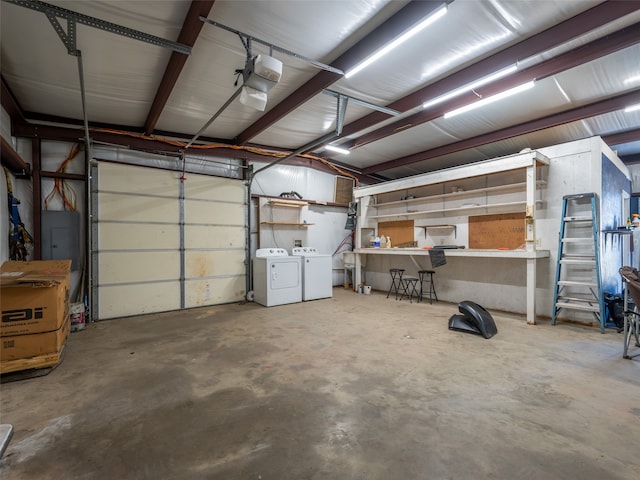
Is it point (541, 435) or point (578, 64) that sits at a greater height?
point (578, 64)

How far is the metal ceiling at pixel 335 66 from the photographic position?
2.62 m

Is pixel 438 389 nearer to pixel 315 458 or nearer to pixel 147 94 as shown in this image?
pixel 315 458

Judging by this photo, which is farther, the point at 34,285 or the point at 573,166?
the point at 573,166

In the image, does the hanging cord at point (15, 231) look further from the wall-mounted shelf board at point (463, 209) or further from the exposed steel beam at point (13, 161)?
the wall-mounted shelf board at point (463, 209)

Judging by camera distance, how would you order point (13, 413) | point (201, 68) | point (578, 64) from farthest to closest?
point (201, 68) → point (578, 64) → point (13, 413)

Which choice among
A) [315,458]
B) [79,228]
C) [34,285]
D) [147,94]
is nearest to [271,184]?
[147,94]

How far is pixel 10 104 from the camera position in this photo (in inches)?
153

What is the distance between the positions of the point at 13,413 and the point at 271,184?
17.3ft

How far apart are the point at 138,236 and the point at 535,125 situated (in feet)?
22.4

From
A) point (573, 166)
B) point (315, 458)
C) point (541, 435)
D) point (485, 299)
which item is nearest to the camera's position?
point (315, 458)

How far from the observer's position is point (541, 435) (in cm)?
181

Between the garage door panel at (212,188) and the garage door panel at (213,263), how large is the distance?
42.5 inches

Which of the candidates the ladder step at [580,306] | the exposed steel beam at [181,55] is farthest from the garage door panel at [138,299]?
the ladder step at [580,306]

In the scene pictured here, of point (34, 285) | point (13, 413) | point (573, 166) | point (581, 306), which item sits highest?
point (573, 166)
